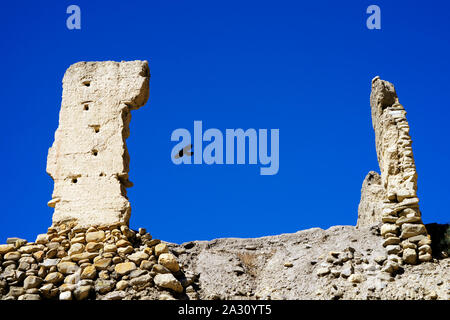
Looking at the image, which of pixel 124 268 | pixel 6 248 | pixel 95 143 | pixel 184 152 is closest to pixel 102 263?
pixel 124 268

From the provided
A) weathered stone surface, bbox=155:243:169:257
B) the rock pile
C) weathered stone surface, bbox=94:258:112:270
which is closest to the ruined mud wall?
the rock pile

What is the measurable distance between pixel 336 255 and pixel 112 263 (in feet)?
13.2

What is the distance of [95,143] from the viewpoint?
11.3m

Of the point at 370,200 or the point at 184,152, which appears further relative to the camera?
the point at 370,200

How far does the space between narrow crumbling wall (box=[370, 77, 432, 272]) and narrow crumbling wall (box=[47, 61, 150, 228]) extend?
15.7 ft

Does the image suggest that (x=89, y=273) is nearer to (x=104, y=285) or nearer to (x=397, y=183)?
(x=104, y=285)

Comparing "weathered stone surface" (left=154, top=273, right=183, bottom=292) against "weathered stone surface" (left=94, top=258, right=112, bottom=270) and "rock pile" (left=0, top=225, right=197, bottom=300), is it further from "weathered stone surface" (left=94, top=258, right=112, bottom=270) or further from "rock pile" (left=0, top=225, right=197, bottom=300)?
"weathered stone surface" (left=94, top=258, right=112, bottom=270)

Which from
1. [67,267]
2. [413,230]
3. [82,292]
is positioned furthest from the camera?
[413,230]

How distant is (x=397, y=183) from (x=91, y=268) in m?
5.86

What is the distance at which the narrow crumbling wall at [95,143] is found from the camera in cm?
1081

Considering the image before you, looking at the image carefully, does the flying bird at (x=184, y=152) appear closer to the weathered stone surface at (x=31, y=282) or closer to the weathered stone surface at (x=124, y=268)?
the weathered stone surface at (x=124, y=268)

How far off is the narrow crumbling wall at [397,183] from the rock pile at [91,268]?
371 cm
